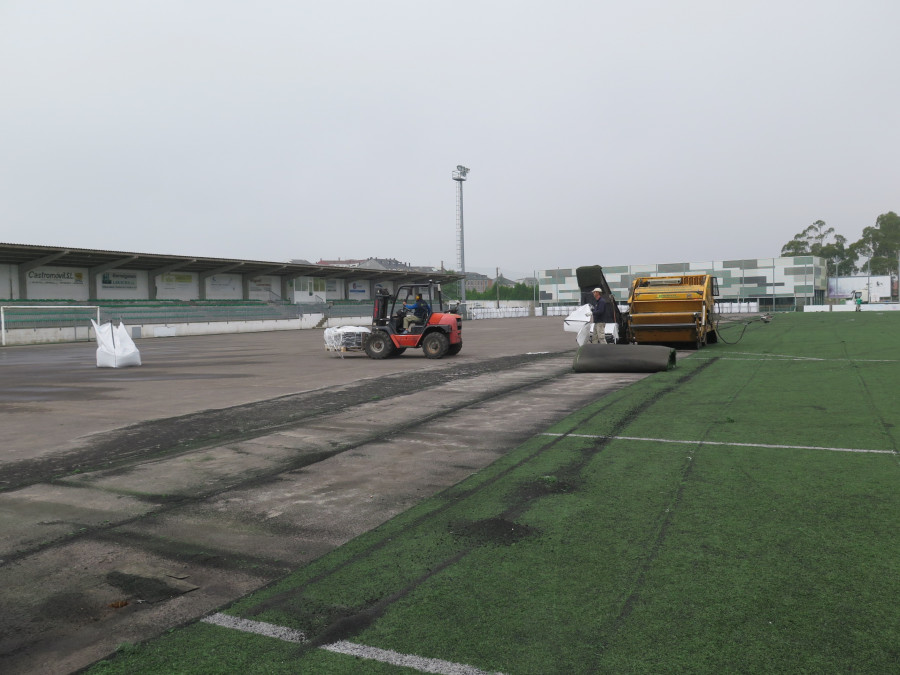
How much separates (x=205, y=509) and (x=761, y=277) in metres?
94.8

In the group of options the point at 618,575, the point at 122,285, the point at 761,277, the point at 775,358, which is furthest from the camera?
the point at 761,277

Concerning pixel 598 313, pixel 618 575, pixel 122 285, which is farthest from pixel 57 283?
pixel 618 575

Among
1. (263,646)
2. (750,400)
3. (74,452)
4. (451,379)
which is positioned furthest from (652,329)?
(263,646)

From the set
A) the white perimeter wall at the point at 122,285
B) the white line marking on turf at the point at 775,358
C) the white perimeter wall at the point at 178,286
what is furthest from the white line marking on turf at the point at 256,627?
the white perimeter wall at the point at 178,286

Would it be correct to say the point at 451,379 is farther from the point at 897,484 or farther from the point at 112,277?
the point at 112,277

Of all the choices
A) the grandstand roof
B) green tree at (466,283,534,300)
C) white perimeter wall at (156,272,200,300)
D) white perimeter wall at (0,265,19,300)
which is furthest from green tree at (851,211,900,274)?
white perimeter wall at (0,265,19,300)

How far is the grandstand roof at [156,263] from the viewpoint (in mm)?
38094

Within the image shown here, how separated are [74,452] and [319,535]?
418 centimetres

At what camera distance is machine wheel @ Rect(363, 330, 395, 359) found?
60.8 ft

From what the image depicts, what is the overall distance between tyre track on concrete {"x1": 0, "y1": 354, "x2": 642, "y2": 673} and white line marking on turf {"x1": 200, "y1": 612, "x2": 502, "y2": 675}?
0.23 metres

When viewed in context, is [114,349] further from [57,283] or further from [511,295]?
[511,295]

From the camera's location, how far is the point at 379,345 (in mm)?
18656

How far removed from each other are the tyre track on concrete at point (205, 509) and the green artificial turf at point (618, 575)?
1.02ft

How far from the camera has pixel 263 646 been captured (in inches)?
113
